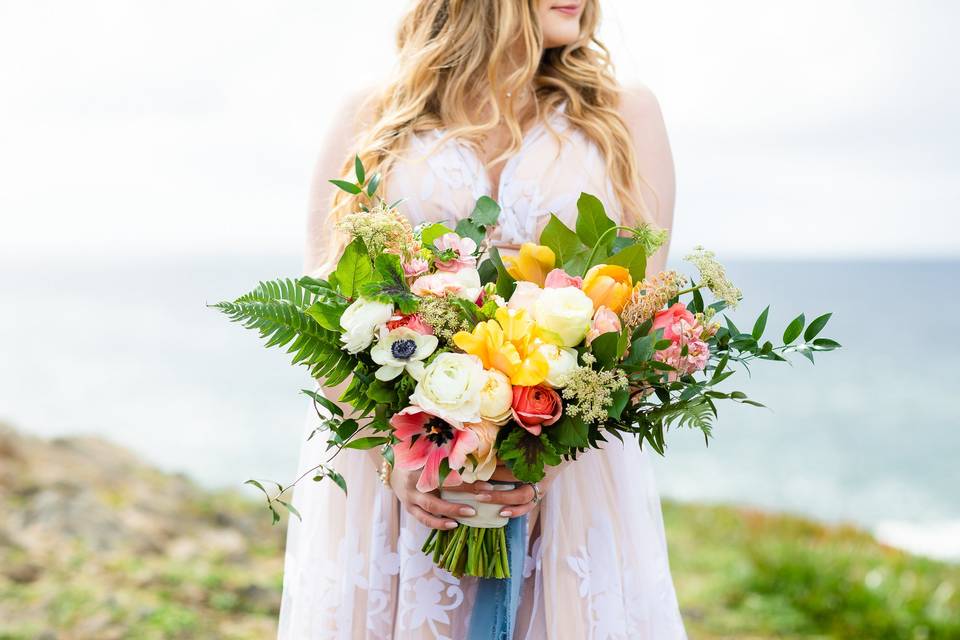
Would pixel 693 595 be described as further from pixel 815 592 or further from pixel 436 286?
pixel 436 286

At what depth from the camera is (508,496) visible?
5.00 ft

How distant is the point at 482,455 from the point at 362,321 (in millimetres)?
307

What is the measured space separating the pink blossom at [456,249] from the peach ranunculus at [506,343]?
0.14 m

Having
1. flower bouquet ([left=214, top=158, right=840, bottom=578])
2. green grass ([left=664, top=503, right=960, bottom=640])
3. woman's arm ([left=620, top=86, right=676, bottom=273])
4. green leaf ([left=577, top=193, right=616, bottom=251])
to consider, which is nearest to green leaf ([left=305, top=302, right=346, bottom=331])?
flower bouquet ([left=214, top=158, right=840, bottom=578])

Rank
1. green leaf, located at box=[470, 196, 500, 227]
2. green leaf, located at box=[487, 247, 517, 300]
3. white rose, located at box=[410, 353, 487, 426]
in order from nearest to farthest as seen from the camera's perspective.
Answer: white rose, located at box=[410, 353, 487, 426], green leaf, located at box=[487, 247, 517, 300], green leaf, located at box=[470, 196, 500, 227]

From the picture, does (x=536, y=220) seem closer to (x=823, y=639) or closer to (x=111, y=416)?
(x=823, y=639)

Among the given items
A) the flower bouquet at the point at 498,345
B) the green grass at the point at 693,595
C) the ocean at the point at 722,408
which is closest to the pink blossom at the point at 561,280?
the flower bouquet at the point at 498,345

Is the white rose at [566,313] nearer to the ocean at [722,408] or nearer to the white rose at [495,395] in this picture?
the white rose at [495,395]

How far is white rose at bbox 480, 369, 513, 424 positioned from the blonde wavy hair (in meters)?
0.98

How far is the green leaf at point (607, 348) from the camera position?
132 cm

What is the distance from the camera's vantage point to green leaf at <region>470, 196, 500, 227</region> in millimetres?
1615

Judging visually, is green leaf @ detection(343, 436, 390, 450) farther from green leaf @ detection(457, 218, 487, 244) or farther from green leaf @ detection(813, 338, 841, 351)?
green leaf @ detection(813, 338, 841, 351)

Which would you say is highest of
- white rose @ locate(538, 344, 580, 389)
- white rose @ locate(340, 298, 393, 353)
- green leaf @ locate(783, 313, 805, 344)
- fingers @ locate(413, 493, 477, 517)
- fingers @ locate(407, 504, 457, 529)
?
green leaf @ locate(783, 313, 805, 344)

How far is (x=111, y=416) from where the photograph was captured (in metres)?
28.0
